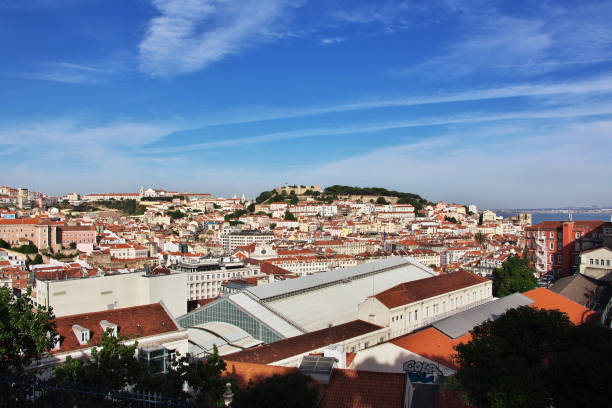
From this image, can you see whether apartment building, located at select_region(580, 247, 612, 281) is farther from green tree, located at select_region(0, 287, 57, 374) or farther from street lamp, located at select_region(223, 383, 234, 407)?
green tree, located at select_region(0, 287, 57, 374)

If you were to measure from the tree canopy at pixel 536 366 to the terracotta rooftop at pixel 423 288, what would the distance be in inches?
462

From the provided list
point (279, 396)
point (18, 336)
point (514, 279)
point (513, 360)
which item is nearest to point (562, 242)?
point (514, 279)

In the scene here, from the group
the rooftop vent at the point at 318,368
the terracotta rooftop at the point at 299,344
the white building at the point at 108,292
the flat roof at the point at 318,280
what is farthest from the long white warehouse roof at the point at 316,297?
the rooftop vent at the point at 318,368

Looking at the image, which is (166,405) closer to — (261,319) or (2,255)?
(261,319)

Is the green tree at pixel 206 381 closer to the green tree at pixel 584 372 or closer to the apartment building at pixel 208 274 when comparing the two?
the green tree at pixel 584 372

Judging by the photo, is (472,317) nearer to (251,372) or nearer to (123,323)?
(251,372)

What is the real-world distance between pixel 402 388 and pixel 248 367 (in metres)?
3.96

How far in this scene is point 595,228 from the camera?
34906mm

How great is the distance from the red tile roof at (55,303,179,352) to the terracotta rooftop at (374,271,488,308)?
11631 millimetres

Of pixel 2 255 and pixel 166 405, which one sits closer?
pixel 166 405

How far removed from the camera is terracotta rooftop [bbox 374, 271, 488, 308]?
80.9 ft

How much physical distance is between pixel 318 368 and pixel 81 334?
771cm

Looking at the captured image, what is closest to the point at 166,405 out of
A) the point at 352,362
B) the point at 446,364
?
the point at 352,362

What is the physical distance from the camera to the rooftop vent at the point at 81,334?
1430 cm
